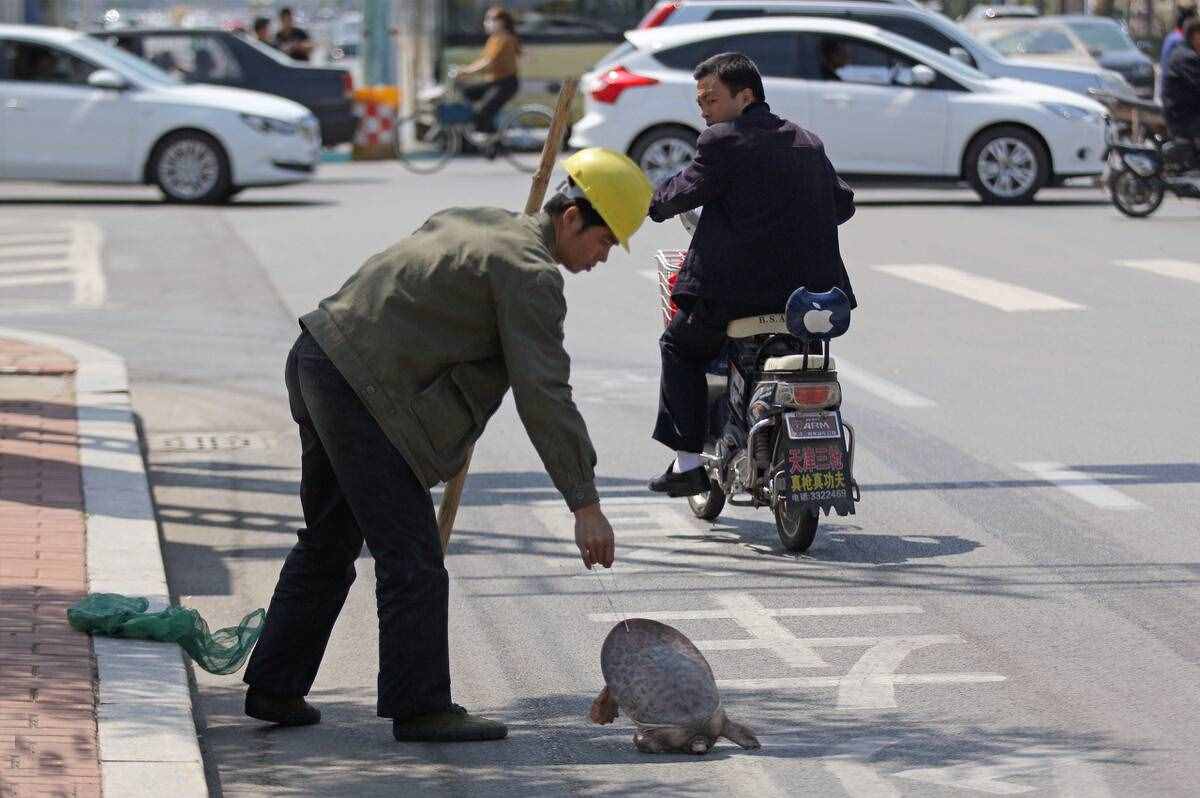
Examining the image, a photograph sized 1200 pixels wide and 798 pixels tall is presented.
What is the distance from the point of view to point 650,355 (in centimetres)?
1294

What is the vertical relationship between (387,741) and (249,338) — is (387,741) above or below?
above

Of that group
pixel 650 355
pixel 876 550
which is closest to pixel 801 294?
pixel 876 550

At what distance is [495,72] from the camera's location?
28.8 meters

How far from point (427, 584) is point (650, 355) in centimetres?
738

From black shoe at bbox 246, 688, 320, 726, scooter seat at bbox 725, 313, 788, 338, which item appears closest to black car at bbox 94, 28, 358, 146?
scooter seat at bbox 725, 313, 788, 338

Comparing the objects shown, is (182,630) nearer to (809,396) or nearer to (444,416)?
(444,416)

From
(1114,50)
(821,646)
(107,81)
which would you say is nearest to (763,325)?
(821,646)

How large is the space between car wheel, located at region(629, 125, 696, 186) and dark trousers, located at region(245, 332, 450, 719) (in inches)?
643

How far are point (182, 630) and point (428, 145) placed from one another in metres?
27.3

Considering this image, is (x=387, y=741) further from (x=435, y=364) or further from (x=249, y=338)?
(x=249, y=338)

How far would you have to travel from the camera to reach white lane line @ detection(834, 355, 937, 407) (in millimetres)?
11258

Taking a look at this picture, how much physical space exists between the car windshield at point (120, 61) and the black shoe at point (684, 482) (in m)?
15.4

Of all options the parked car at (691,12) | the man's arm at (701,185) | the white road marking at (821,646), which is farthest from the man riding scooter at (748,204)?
the parked car at (691,12)

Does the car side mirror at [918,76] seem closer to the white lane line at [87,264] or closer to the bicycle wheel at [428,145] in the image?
the white lane line at [87,264]
